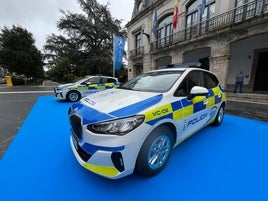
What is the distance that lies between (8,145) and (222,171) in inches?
150

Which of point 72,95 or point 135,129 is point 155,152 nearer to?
point 135,129

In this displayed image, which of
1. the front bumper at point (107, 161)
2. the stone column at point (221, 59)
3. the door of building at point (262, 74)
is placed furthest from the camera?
the door of building at point (262, 74)

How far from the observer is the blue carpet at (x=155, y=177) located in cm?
180

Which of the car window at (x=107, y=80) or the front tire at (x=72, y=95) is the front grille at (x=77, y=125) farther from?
the car window at (x=107, y=80)

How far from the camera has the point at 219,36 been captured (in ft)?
29.9

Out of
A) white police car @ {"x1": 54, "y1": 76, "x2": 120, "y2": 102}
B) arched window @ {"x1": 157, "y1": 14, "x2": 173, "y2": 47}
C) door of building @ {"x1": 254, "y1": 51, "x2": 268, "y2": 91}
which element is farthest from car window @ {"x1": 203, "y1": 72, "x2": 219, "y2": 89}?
arched window @ {"x1": 157, "y1": 14, "x2": 173, "y2": 47}

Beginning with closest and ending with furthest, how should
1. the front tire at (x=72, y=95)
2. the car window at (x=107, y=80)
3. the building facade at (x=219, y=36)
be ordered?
1. the front tire at (x=72, y=95)
2. the car window at (x=107, y=80)
3. the building facade at (x=219, y=36)

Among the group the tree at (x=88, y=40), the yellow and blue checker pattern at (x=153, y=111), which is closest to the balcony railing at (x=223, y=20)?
the yellow and blue checker pattern at (x=153, y=111)

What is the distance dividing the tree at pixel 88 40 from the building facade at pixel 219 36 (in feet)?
43.5

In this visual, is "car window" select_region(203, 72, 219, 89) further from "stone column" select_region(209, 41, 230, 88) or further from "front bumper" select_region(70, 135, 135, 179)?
"stone column" select_region(209, 41, 230, 88)

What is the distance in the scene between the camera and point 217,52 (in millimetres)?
9297

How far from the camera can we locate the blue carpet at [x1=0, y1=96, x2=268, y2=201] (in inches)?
70.9

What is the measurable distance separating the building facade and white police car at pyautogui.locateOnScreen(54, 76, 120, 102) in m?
6.82

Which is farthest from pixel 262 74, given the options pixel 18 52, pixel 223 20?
pixel 18 52
